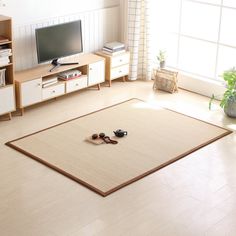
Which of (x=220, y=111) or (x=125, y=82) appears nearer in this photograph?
(x=220, y=111)

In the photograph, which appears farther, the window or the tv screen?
the window

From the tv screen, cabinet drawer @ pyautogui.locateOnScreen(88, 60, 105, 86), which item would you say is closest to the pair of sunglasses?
the tv screen

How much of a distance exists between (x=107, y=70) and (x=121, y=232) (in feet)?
11.9

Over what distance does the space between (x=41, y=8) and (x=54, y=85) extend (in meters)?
0.97

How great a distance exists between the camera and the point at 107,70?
7648mm

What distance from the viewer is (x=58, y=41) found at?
22.8 ft

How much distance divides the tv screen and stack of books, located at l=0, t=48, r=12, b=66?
1.84ft

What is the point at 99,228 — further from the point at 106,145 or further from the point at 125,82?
the point at 125,82

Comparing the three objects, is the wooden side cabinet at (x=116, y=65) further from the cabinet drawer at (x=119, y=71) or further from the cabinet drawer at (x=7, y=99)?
the cabinet drawer at (x=7, y=99)

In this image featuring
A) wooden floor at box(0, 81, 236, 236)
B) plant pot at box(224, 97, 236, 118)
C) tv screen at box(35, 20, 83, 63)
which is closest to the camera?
wooden floor at box(0, 81, 236, 236)

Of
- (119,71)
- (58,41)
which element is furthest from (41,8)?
(119,71)

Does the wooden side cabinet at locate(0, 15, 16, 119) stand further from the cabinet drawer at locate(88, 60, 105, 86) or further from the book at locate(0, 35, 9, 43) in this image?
the cabinet drawer at locate(88, 60, 105, 86)

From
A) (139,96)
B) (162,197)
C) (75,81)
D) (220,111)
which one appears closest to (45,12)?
(75,81)

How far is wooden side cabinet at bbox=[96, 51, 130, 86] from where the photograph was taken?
7.58m
